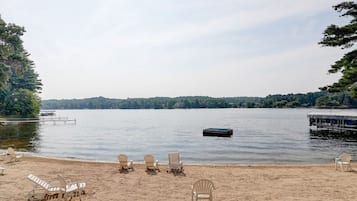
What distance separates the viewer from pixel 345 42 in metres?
26.0

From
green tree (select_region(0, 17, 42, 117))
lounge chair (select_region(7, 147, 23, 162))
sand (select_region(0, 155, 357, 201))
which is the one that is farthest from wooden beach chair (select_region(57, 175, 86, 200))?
green tree (select_region(0, 17, 42, 117))

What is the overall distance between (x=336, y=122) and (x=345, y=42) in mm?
37706

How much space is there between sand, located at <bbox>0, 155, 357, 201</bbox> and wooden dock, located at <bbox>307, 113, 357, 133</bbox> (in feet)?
143

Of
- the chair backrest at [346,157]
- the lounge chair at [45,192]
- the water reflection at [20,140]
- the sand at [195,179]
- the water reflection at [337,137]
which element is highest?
the chair backrest at [346,157]

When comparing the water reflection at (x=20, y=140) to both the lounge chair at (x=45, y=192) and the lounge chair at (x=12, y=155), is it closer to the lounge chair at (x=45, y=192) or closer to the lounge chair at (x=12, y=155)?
the lounge chair at (x=12, y=155)

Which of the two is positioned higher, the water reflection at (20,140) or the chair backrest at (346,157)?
the chair backrest at (346,157)

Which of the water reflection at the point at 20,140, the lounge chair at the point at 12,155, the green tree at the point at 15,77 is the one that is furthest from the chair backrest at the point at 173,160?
the green tree at the point at 15,77

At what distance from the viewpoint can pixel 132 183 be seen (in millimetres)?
13414

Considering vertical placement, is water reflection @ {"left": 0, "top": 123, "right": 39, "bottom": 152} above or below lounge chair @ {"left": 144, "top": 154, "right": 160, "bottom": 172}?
below

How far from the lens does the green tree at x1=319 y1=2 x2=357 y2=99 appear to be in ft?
82.6

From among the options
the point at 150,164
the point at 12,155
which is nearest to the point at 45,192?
the point at 150,164

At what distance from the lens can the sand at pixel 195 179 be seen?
11.1 metres

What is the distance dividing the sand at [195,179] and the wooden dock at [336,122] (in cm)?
4351

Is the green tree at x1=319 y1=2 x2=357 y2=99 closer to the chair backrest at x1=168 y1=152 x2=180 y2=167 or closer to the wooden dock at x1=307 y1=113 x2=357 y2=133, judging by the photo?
the chair backrest at x1=168 y1=152 x2=180 y2=167
